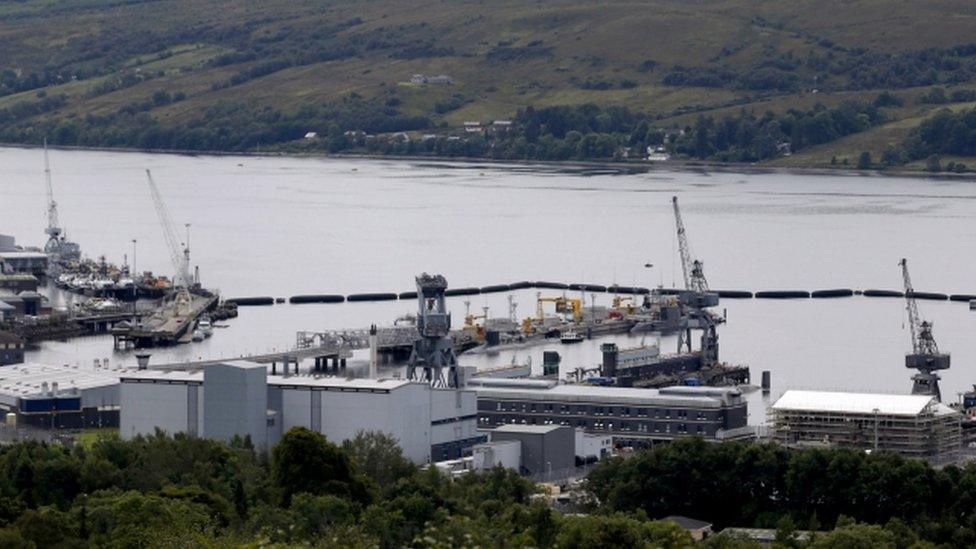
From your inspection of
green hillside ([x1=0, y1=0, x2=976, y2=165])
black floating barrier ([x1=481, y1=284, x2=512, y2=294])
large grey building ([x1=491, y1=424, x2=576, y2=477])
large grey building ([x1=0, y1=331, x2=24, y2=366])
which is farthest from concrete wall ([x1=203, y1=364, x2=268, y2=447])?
green hillside ([x1=0, y1=0, x2=976, y2=165])

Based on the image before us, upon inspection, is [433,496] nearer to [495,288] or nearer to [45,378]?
[45,378]

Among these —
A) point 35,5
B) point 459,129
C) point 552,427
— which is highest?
point 35,5

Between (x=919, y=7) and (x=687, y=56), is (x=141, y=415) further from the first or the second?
(x=919, y=7)

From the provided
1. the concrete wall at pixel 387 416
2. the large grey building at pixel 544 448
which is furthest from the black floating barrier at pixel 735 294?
the concrete wall at pixel 387 416

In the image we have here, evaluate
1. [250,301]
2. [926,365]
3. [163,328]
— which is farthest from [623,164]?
[926,365]

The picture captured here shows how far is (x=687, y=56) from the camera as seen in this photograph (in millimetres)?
70000

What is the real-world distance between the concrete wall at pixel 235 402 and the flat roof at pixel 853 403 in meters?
3.94

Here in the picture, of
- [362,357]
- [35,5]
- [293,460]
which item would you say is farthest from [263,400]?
[35,5]

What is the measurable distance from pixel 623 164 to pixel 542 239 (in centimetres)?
2005

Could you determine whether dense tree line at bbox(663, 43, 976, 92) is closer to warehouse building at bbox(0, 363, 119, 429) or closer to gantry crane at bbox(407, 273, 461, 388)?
gantry crane at bbox(407, 273, 461, 388)

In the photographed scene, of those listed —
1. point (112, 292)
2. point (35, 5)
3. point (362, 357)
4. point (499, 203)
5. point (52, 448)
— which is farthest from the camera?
point (35, 5)

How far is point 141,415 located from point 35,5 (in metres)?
74.8

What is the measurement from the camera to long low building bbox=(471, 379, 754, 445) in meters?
21.0

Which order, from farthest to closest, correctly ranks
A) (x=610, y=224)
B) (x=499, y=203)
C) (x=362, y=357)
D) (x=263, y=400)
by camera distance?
(x=499, y=203) < (x=610, y=224) < (x=362, y=357) < (x=263, y=400)
